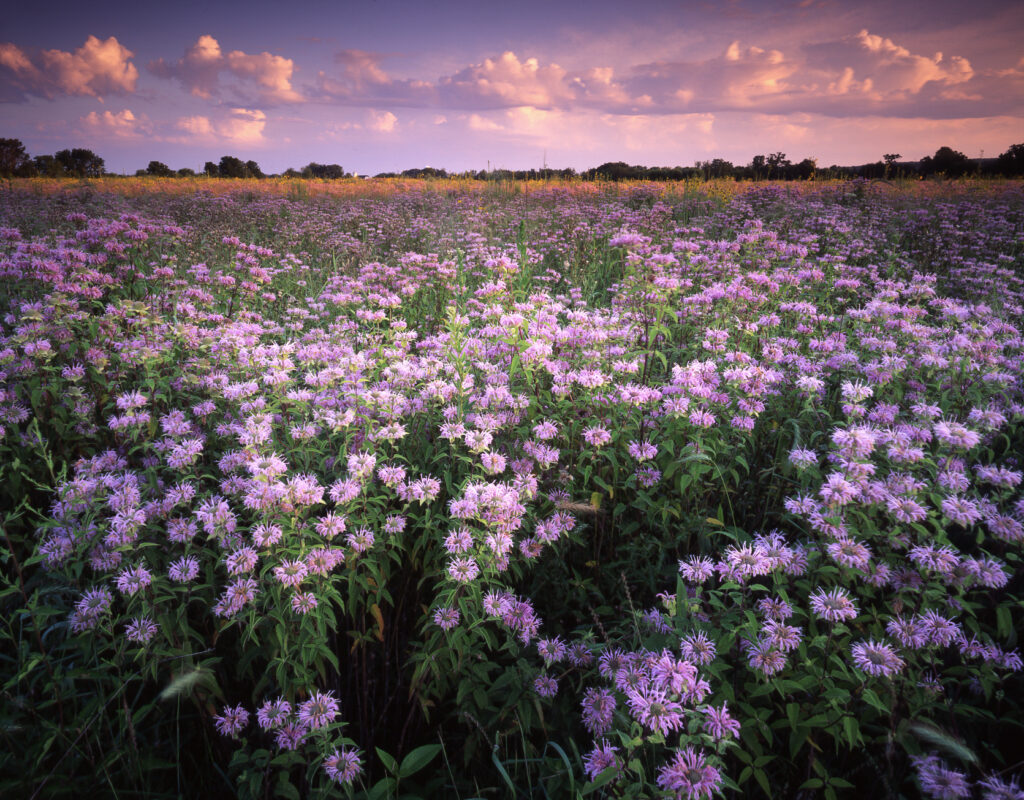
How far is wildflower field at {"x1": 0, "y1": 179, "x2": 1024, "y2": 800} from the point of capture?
6.09 feet

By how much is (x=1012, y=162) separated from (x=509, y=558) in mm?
34619

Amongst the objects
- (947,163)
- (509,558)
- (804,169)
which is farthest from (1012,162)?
(509,558)

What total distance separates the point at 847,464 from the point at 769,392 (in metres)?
1.31

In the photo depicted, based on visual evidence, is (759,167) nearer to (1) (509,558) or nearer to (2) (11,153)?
(1) (509,558)

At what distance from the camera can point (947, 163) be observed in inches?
978

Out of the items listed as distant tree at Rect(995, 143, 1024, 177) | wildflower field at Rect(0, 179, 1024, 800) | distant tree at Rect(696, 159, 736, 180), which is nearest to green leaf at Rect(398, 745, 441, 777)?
wildflower field at Rect(0, 179, 1024, 800)

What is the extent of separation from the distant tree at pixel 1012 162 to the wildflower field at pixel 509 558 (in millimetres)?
29668

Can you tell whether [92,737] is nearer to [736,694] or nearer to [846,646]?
[736,694]

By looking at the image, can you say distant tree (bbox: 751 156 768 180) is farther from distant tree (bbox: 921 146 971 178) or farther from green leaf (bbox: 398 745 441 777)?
green leaf (bbox: 398 745 441 777)

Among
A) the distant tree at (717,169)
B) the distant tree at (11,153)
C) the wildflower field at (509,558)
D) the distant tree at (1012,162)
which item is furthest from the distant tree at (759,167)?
the distant tree at (11,153)

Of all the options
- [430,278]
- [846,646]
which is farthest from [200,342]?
[846,646]

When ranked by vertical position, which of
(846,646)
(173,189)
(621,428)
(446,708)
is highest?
(173,189)

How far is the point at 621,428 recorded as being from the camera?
9.82ft

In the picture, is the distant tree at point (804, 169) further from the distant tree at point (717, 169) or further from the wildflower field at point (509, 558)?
the wildflower field at point (509, 558)
